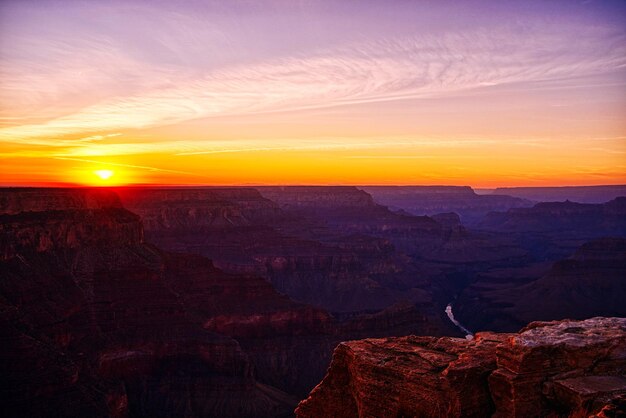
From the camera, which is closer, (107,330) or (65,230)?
(107,330)

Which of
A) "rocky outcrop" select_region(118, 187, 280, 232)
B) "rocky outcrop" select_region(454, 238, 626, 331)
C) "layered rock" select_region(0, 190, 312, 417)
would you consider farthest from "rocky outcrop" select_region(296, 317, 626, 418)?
"rocky outcrop" select_region(118, 187, 280, 232)

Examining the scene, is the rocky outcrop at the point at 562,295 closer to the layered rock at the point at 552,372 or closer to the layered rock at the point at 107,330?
the layered rock at the point at 107,330

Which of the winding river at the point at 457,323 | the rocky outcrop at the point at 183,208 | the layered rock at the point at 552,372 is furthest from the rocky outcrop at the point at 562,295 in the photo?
the layered rock at the point at 552,372

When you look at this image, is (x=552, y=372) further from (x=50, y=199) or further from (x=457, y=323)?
(x=457, y=323)

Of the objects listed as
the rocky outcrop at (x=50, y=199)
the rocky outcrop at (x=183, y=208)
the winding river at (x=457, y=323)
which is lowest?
the winding river at (x=457, y=323)

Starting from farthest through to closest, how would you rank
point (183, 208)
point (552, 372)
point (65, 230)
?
1. point (183, 208)
2. point (65, 230)
3. point (552, 372)

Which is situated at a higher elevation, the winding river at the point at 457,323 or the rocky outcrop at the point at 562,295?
the rocky outcrop at the point at 562,295

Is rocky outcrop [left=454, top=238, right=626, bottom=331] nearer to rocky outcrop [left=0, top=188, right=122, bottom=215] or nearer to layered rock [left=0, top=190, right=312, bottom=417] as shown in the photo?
layered rock [left=0, top=190, right=312, bottom=417]

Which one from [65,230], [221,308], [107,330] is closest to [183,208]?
[221,308]

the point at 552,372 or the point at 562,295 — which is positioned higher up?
the point at 552,372
